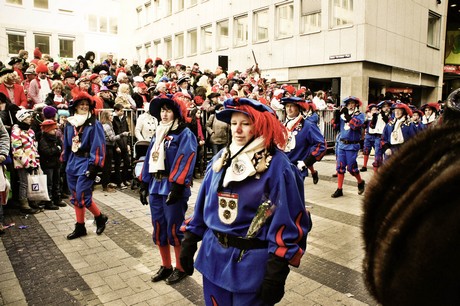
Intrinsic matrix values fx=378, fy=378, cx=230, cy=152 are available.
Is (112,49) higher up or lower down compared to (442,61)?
higher up

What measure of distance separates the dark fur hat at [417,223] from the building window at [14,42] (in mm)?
35923

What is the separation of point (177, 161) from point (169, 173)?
7.7 inches

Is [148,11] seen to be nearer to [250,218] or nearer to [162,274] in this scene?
[162,274]

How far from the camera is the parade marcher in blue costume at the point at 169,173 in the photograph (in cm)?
453

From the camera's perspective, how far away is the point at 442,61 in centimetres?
2734

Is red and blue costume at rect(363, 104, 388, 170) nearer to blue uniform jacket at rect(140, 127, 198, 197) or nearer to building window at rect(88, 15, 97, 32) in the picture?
blue uniform jacket at rect(140, 127, 198, 197)

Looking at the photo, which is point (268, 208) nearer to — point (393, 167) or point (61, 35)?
point (393, 167)

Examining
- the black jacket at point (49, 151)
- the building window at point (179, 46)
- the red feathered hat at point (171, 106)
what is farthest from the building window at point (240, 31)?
the red feathered hat at point (171, 106)

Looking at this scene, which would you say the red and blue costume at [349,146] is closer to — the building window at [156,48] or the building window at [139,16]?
the building window at [156,48]

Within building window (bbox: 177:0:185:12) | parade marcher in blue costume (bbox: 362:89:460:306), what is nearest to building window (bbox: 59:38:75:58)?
building window (bbox: 177:0:185:12)

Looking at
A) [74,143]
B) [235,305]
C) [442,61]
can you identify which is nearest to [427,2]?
[442,61]

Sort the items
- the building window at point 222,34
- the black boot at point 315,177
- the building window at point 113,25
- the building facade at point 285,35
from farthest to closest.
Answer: the building window at point 113,25
the building window at point 222,34
the building facade at point 285,35
the black boot at point 315,177

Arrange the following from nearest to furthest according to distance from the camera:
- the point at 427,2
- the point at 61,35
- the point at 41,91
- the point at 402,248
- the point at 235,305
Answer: the point at 402,248 < the point at 235,305 < the point at 41,91 < the point at 427,2 < the point at 61,35

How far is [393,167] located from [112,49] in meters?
40.1
